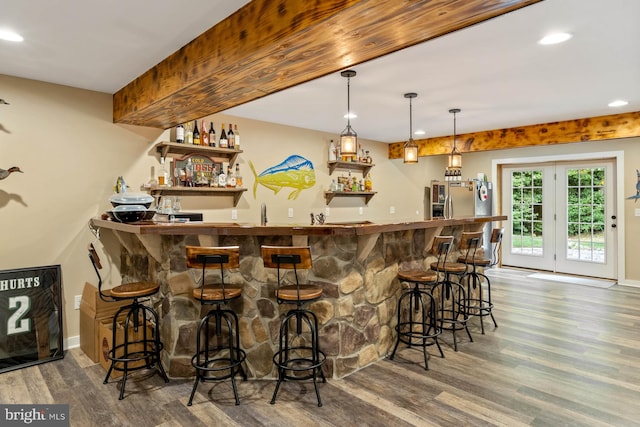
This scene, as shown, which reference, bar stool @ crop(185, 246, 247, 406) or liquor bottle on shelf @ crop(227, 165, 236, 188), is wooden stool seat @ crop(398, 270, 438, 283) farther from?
liquor bottle on shelf @ crop(227, 165, 236, 188)

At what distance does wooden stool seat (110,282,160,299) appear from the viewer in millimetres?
2605

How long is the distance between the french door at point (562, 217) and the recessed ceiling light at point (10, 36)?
283 inches

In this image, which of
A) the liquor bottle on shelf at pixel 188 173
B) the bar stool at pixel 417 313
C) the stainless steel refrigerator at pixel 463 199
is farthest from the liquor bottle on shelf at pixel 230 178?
the stainless steel refrigerator at pixel 463 199

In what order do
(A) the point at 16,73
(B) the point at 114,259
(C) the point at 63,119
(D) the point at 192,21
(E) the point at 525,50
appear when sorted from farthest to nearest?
1. (B) the point at 114,259
2. (C) the point at 63,119
3. (A) the point at 16,73
4. (E) the point at 525,50
5. (D) the point at 192,21

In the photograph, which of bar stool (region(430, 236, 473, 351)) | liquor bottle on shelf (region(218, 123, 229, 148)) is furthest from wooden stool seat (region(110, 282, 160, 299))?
bar stool (region(430, 236, 473, 351))

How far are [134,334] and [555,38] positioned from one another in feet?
12.0

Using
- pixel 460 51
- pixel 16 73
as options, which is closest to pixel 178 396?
pixel 16 73

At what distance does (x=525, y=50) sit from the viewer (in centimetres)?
272

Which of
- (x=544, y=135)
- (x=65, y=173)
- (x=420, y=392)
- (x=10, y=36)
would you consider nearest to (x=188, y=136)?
(x=65, y=173)

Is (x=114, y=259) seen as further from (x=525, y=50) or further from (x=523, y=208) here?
(x=523, y=208)

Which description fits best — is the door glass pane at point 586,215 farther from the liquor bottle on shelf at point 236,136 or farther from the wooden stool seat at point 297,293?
the wooden stool seat at point 297,293

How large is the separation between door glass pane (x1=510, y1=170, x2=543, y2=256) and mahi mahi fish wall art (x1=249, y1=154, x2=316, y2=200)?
4.05m

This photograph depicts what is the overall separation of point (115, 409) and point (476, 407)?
88.6 inches

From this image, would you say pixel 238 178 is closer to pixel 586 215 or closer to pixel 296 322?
pixel 296 322
